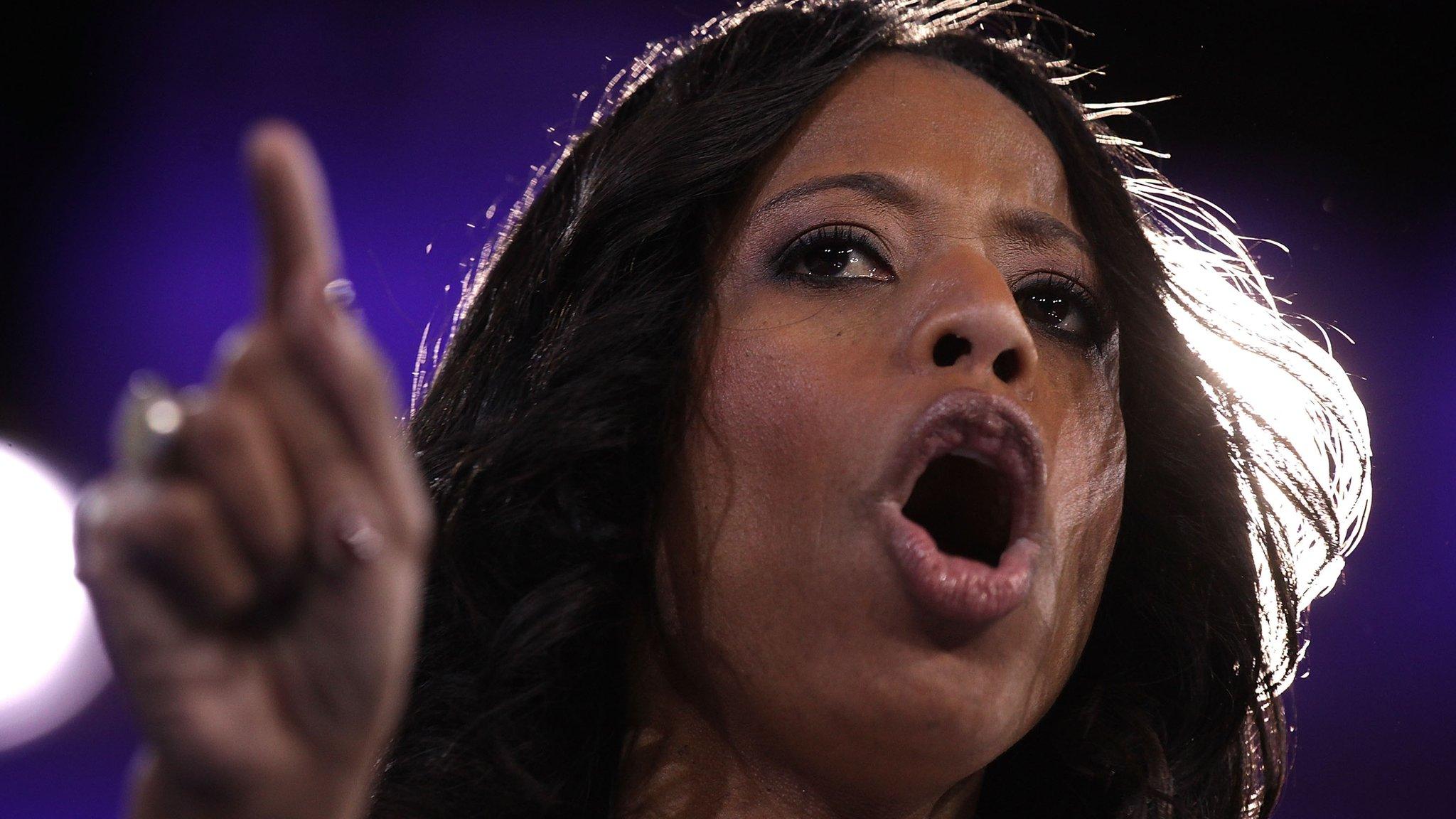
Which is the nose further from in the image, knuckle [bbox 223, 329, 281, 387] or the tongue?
knuckle [bbox 223, 329, 281, 387]

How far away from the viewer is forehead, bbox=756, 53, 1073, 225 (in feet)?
5.29

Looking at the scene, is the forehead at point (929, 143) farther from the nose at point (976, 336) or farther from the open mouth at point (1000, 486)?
the open mouth at point (1000, 486)

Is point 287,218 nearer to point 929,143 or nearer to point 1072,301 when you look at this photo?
point 929,143

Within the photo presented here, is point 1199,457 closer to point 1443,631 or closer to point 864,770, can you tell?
point 864,770

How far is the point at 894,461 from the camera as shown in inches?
53.1

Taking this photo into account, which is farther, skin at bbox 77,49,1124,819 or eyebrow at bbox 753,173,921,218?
eyebrow at bbox 753,173,921,218

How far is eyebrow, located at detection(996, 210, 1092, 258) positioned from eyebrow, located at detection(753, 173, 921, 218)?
125 mm

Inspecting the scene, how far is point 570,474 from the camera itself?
1593 millimetres

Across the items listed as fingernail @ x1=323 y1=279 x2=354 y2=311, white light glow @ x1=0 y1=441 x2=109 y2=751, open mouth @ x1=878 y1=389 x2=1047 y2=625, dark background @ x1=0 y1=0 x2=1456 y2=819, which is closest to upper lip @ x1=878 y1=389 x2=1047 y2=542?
open mouth @ x1=878 y1=389 x2=1047 y2=625

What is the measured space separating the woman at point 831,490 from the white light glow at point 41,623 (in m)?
2.00

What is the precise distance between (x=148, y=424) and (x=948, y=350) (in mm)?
890

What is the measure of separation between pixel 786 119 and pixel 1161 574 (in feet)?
2.80

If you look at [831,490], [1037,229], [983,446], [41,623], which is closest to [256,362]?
[831,490]

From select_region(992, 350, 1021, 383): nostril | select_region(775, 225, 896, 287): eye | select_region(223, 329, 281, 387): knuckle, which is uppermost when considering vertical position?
select_region(223, 329, 281, 387): knuckle
